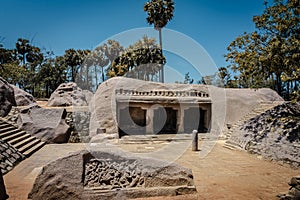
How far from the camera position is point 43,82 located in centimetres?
3647

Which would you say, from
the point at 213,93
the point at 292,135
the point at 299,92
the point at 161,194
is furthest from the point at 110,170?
the point at 213,93

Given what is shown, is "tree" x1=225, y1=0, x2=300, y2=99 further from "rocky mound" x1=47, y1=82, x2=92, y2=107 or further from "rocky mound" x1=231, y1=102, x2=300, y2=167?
"rocky mound" x1=47, y1=82, x2=92, y2=107

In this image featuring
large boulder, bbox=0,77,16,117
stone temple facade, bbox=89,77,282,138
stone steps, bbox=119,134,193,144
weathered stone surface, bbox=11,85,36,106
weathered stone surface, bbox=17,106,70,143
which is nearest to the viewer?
weathered stone surface, bbox=17,106,70,143

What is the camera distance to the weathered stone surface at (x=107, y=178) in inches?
209

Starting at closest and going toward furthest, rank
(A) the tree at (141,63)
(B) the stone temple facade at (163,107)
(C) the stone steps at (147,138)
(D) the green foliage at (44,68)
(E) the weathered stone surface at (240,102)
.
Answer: (C) the stone steps at (147,138)
(B) the stone temple facade at (163,107)
(E) the weathered stone surface at (240,102)
(A) the tree at (141,63)
(D) the green foliage at (44,68)

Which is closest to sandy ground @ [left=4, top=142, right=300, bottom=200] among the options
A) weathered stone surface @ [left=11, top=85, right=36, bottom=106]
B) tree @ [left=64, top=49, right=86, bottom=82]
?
weathered stone surface @ [left=11, top=85, right=36, bottom=106]

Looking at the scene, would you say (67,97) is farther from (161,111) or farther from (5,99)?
(161,111)

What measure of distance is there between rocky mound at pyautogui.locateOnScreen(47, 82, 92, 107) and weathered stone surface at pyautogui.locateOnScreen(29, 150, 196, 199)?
2015cm

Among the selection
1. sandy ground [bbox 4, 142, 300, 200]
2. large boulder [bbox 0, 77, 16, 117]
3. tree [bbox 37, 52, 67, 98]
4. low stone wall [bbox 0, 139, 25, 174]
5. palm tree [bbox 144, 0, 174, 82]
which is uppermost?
palm tree [bbox 144, 0, 174, 82]

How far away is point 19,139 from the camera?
11594mm

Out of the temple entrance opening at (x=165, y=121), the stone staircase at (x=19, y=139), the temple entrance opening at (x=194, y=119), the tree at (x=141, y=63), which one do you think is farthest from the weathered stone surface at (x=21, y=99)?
the temple entrance opening at (x=194, y=119)

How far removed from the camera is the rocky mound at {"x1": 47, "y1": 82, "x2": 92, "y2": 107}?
966 inches

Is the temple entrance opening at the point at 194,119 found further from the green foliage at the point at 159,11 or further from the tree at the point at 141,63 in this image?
the green foliage at the point at 159,11

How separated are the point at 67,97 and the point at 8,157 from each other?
17.0 m
